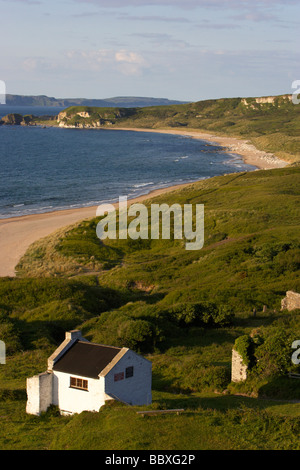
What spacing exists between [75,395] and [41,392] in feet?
4.90

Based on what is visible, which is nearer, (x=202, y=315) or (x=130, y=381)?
(x=130, y=381)

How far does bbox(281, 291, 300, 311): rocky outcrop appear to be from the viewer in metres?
37.7

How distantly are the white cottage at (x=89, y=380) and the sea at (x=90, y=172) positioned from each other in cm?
6568

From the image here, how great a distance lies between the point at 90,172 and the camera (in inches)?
5423

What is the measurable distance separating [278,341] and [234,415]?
6.84 meters

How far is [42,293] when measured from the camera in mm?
43844

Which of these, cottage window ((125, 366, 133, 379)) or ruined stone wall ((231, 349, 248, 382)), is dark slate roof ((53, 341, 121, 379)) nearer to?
cottage window ((125, 366, 133, 379))

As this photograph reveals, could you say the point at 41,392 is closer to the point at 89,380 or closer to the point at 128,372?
the point at 89,380

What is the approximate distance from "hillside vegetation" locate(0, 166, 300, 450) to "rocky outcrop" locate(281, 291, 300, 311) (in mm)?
770

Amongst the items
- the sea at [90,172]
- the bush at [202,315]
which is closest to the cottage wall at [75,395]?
the bush at [202,315]

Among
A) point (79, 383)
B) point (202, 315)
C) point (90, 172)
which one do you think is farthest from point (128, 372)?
point (90, 172)

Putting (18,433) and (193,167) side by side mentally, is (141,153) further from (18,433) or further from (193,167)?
(18,433)

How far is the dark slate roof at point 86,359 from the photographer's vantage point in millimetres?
20953
